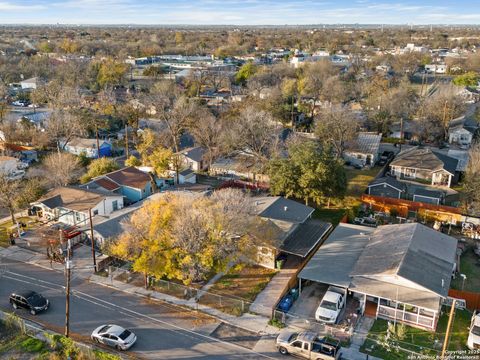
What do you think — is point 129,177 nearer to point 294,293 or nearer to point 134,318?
point 134,318

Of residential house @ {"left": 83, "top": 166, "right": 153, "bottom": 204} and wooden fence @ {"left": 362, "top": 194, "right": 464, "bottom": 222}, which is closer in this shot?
wooden fence @ {"left": 362, "top": 194, "right": 464, "bottom": 222}

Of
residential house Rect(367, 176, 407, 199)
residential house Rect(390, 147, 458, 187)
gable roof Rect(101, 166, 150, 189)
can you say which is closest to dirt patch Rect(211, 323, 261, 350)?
gable roof Rect(101, 166, 150, 189)

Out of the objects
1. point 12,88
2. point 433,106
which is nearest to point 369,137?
point 433,106

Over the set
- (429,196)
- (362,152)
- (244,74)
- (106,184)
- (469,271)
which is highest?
(244,74)

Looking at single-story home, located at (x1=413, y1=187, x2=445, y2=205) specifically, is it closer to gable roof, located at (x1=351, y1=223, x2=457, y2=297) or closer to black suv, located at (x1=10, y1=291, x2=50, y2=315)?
gable roof, located at (x1=351, y1=223, x2=457, y2=297)

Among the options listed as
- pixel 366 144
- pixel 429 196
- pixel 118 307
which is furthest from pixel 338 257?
pixel 366 144

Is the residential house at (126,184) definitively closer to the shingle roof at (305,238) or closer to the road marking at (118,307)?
the road marking at (118,307)

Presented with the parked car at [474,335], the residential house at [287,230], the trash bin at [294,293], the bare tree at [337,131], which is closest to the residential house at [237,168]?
the bare tree at [337,131]
